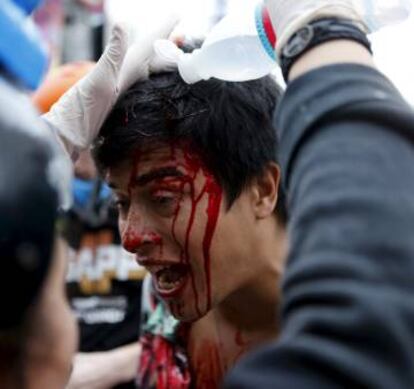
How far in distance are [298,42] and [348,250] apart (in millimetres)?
349

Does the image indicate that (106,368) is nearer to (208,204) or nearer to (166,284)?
(166,284)

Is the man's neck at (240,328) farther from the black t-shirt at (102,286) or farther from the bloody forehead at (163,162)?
the black t-shirt at (102,286)

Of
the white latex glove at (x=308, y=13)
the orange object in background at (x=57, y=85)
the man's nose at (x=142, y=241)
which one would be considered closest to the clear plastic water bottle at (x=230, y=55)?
the man's nose at (x=142, y=241)

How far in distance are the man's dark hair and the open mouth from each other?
0.22 m

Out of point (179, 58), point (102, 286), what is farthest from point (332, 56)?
point (102, 286)

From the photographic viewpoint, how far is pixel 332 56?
1028mm

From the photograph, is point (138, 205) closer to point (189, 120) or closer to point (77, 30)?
point (189, 120)

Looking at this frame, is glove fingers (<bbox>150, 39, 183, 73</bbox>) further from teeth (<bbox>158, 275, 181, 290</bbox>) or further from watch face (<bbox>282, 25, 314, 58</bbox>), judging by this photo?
watch face (<bbox>282, 25, 314, 58</bbox>)

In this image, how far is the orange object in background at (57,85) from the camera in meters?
2.99

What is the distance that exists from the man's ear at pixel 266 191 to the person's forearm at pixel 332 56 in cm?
120

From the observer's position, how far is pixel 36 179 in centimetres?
86

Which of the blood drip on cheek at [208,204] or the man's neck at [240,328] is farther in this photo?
the man's neck at [240,328]

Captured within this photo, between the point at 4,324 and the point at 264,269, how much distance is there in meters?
1.42

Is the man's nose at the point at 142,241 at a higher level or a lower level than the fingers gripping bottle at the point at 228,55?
lower
